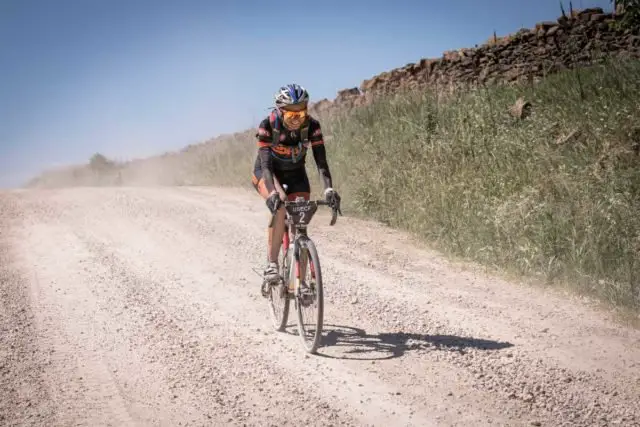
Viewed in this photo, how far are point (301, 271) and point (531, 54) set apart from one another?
9240mm

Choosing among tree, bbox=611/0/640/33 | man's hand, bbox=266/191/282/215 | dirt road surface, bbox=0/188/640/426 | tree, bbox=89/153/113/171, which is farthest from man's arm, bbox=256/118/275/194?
tree, bbox=89/153/113/171

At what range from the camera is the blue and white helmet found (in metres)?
5.33

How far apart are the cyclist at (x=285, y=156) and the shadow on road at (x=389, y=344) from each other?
100 cm

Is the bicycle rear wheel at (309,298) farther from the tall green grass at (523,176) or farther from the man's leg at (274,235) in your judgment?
the tall green grass at (523,176)

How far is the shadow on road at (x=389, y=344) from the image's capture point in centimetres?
509

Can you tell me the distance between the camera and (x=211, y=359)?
510 cm

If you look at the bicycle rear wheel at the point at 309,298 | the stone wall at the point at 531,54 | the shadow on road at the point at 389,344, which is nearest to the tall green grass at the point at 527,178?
the stone wall at the point at 531,54

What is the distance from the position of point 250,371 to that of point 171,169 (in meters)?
19.9

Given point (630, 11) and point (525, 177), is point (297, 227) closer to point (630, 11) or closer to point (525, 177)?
point (525, 177)

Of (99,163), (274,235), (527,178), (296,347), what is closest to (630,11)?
(527,178)

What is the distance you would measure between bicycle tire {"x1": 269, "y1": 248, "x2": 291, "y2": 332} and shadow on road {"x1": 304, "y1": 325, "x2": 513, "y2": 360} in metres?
0.49

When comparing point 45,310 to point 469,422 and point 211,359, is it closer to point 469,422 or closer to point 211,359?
point 211,359

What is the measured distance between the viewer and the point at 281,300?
596cm

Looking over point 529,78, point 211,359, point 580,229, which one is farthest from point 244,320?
point 529,78
